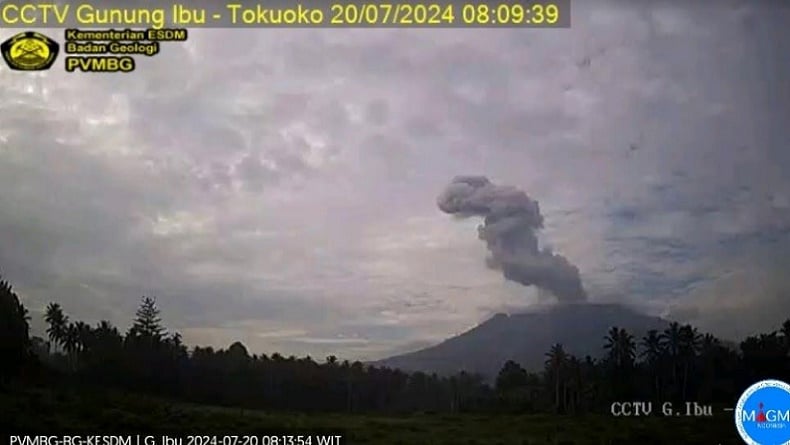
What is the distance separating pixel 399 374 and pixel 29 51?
87.3 inches

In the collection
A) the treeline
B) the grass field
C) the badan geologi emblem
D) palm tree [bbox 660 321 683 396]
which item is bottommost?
the grass field

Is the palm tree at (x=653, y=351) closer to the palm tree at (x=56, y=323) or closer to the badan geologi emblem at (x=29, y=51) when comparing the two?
the palm tree at (x=56, y=323)

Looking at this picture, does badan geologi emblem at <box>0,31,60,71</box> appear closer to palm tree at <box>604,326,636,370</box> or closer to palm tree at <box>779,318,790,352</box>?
palm tree at <box>604,326,636,370</box>

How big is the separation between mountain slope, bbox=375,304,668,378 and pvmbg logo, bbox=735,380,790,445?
23.0 inches

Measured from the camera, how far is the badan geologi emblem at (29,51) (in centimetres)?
422

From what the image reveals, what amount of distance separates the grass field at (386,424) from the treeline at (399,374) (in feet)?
0.17

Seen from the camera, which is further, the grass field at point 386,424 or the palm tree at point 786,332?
the palm tree at point 786,332

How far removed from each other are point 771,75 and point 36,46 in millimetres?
3412

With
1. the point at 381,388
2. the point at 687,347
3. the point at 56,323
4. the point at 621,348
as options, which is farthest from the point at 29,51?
the point at 687,347

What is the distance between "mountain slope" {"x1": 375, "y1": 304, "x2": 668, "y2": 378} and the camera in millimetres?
4312

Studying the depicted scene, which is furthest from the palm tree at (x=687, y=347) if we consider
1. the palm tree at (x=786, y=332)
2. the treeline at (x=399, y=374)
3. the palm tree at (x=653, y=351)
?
the palm tree at (x=786, y=332)

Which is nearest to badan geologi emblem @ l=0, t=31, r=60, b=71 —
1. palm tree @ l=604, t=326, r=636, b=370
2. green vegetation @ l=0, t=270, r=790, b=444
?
green vegetation @ l=0, t=270, r=790, b=444

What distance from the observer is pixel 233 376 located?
434cm

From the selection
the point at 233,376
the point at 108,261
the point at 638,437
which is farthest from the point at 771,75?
the point at 108,261
